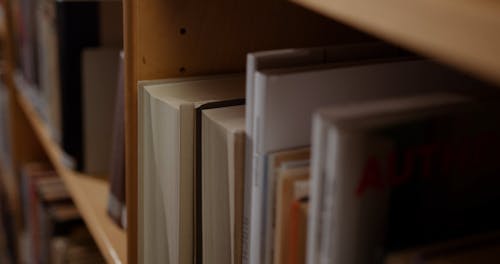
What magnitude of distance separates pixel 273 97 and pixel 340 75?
55 millimetres

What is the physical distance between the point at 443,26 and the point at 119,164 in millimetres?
681

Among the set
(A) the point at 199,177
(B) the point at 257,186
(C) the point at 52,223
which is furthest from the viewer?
(C) the point at 52,223

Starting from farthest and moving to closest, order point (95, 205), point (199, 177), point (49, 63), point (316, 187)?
point (49, 63), point (95, 205), point (199, 177), point (316, 187)

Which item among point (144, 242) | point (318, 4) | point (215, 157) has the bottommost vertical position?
point (144, 242)

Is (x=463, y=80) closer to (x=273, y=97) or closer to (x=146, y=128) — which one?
(x=273, y=97)

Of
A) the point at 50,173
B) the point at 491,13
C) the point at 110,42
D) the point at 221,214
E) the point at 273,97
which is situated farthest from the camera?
the point at 50,173

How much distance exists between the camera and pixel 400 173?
16.3 inches

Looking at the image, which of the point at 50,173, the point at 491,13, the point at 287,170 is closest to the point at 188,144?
the point at 287,170

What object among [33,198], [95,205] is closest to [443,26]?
[95,205]

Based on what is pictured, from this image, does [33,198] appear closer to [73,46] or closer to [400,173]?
[73,46]

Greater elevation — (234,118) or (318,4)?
(318,4)

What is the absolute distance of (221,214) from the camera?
0.60m

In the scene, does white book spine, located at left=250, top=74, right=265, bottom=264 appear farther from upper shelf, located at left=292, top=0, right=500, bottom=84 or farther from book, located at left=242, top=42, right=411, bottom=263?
upper shelf, located at left=292, top=0, right=500, bottom=84

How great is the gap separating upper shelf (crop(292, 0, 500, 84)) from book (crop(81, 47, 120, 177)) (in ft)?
2.51
